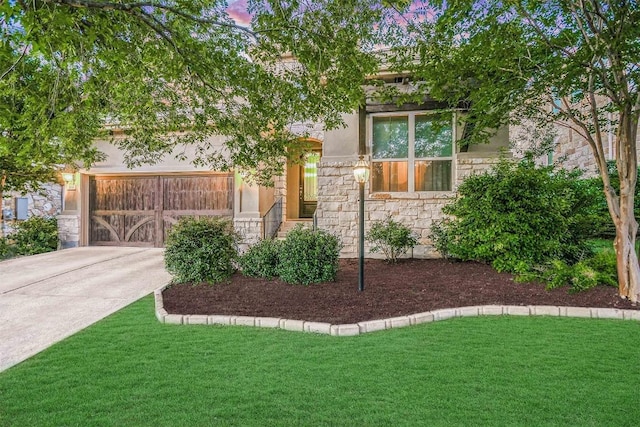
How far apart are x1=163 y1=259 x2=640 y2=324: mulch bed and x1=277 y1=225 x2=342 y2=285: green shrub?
160 mm

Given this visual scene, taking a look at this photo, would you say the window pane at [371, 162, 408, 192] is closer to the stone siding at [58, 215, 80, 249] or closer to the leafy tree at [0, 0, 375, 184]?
the leafy tree at [0, 0, 375, 184]

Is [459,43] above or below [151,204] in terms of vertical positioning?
above

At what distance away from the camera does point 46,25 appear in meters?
2.81

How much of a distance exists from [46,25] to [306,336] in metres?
3.56

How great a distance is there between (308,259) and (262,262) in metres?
0.81

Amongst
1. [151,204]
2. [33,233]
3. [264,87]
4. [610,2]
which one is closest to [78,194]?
[33,233]

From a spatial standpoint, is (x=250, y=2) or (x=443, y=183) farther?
(x=443, y=183)

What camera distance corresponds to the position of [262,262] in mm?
5480

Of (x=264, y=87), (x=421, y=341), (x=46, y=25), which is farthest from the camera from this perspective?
(x=264, y=87)

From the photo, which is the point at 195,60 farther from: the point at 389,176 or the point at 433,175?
the point at 433,175

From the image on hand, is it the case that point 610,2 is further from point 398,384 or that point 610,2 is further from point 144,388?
point 144,388

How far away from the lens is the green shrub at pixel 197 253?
203 inches

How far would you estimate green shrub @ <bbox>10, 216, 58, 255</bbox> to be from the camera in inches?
352

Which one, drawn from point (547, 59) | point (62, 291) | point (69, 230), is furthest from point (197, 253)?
point (69, 230)
